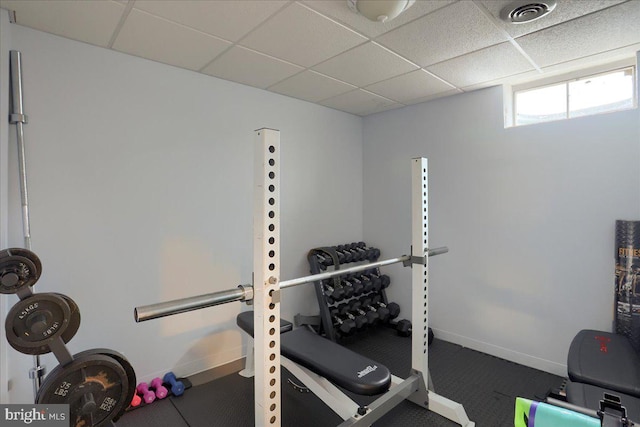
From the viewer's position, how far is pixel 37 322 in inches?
45.8

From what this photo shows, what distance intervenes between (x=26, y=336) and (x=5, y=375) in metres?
0.97

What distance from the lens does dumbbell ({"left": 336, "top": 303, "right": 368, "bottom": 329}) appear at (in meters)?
3.09

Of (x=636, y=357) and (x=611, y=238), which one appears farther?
(x=611, y=238)

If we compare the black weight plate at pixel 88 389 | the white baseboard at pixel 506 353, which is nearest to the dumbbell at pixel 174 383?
the black weight plate at pixel 88 389

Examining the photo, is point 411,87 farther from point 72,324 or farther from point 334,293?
point 72,324

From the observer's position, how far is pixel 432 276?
328 centimetres

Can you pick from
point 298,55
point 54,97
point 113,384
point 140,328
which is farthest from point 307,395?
point 54,97

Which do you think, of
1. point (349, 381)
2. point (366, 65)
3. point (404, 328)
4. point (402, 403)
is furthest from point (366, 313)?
point (366, 65)

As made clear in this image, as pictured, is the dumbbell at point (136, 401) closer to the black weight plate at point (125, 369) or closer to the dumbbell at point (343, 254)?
the black weight plate at point (125, 369)

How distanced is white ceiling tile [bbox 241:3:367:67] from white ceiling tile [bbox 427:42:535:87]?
2.62ft

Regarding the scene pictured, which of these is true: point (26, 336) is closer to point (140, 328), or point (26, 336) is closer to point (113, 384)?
point (113, 384)

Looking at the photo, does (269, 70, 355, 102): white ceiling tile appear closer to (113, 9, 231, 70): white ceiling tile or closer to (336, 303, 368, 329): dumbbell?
(113, 9, 231, 70): white ceiling tile

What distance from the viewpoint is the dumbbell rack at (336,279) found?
305cm

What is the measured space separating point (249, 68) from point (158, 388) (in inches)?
94.3
